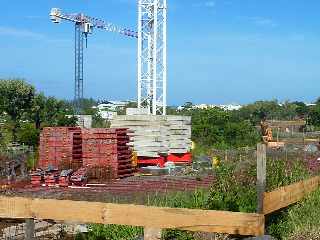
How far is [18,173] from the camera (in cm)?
2114

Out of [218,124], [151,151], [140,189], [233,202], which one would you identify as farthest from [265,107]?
[233,202]

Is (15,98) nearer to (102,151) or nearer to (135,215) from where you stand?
(102,151)

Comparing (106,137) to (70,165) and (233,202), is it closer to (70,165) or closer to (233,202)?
(70,165)

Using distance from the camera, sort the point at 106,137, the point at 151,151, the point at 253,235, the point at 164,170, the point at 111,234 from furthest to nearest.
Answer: the point at 151,151
the point at 164,170
the point at 106,137
the point at 111,234
the point at 253,235

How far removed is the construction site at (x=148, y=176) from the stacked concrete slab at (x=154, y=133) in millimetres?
46

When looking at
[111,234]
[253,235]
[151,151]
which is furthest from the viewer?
[151,151]

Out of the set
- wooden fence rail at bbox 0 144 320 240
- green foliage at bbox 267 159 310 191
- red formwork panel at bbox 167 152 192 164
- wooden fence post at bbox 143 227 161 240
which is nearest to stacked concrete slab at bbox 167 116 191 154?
red formwork panel at bbox 167 152 192 164

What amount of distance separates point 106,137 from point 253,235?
14500mm

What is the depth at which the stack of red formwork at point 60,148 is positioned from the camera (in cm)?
2067

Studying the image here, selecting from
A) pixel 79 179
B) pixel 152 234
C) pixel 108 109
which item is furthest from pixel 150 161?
pixel 108 109

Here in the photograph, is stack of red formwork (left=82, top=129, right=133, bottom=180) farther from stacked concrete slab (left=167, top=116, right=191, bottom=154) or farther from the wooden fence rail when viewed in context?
the wooden fence rail

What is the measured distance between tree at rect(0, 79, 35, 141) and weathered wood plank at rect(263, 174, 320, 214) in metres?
29.6

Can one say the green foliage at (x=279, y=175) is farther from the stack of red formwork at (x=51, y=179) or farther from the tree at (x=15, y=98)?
the tree at (x=15, y=98)

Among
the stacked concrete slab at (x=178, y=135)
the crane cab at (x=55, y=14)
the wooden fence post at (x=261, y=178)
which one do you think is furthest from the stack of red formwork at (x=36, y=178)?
the crane cab at (x=55, y=14)
